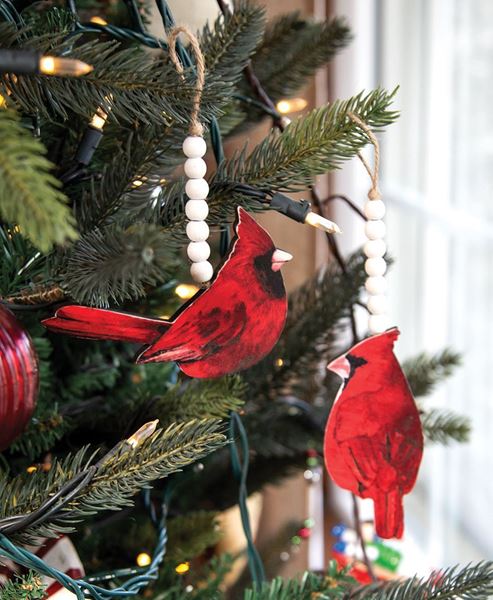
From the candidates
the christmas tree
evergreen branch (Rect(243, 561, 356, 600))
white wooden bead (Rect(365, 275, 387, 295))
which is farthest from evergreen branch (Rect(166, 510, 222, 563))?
white wooden bead (Rect(365, 275, 387, 295))

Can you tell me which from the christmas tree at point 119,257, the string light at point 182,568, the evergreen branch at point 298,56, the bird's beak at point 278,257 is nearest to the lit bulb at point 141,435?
the christmas tree at point 119,257

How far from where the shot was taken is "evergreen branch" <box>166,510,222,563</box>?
1.78 feet

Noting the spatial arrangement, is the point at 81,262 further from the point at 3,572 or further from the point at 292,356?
the point at 292,356

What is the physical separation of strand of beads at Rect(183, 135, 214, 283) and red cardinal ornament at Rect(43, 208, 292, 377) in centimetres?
2

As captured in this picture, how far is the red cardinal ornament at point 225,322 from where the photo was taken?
1.13ft

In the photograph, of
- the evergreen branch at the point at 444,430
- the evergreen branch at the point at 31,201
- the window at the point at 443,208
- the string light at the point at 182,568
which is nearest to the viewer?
the evergreen branch at the point at 31,201

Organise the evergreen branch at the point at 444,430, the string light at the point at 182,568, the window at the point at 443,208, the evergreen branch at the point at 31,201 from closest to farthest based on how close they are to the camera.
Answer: the evergreen branch at the point at 31,201 → the string light at the point at 182,568 → the evergreen branch at the point at 444,430 → the window at the point at 443,208

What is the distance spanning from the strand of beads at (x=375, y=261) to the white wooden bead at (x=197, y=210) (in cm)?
11

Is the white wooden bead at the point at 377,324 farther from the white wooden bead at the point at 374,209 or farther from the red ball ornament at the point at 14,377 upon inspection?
the red ball ornament at the point at 14,377

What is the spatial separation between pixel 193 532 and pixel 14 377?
262 millimetres

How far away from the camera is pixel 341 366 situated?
1.34 feet

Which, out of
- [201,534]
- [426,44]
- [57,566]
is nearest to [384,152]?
[426,44]

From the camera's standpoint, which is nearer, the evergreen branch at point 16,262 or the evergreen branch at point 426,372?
the evergreen branch at point 16,262

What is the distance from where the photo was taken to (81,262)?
12.5 inches
